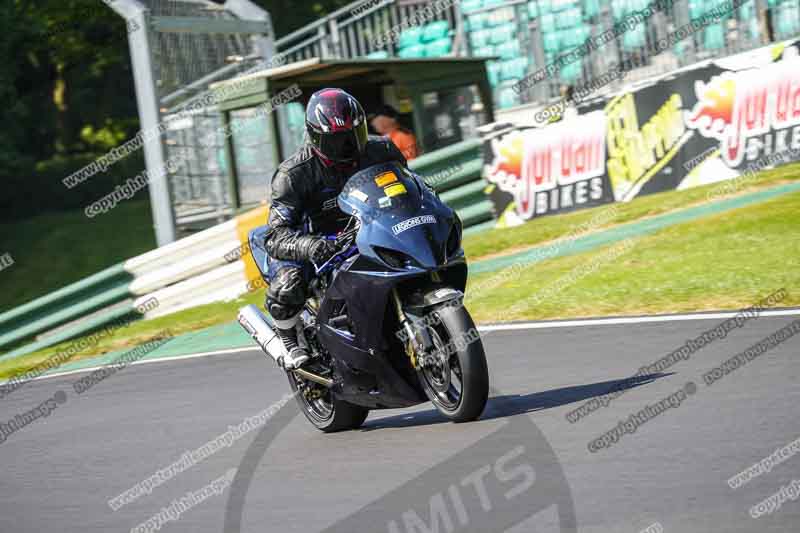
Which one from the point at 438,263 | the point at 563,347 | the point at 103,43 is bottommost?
the point at 563,347

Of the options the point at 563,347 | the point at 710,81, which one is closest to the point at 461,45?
the point at 710,81

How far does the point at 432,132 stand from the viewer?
16.9m

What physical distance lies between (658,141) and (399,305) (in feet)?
28.8

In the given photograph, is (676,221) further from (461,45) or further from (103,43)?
(103,43)

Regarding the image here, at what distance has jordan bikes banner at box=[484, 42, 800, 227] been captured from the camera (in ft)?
42.9

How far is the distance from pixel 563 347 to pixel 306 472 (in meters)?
2.85

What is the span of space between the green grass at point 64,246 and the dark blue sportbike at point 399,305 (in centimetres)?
1899

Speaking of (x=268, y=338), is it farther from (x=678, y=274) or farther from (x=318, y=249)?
(x=678, y=274)

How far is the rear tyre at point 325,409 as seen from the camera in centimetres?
677

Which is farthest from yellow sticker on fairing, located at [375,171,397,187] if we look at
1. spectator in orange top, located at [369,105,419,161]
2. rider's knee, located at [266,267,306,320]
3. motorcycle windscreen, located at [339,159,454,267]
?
spectator in orange top, located at [369,105,419,161]

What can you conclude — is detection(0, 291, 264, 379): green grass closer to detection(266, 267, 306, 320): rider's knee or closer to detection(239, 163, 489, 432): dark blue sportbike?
detection(266, 267, 306, 320): rider's knee

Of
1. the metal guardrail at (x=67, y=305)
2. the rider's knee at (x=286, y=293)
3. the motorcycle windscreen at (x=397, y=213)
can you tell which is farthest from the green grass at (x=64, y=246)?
the motorcycle windscreen at (x=397, y=213)

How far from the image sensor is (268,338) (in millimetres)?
6992

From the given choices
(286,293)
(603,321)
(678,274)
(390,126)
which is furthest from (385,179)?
(390,126)
